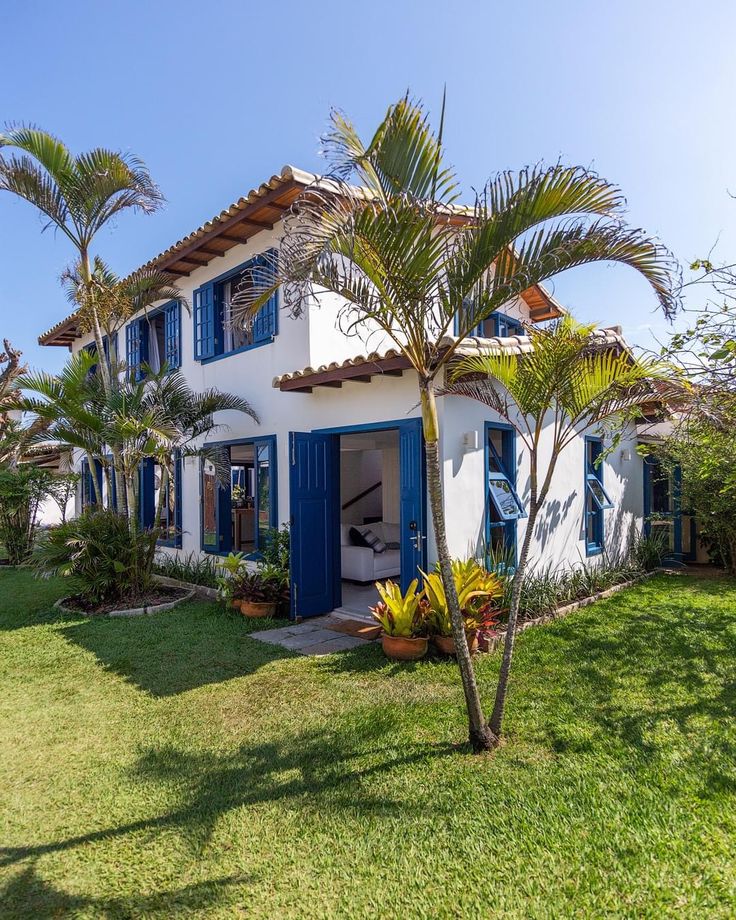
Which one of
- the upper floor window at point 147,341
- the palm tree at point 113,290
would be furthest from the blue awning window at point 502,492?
the upper floor window at point 147,341

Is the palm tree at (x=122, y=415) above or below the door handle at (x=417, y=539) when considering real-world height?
above

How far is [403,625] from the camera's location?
21.7ft

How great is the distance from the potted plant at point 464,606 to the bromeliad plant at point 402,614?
11 centimetres

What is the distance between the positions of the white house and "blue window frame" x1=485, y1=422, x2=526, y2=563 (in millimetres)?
28

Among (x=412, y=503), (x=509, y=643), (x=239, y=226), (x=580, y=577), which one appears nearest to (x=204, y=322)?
(x=239, y=226)

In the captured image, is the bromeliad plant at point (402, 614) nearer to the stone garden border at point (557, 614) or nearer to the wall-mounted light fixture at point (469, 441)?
the stone garden border at point (557, 614)

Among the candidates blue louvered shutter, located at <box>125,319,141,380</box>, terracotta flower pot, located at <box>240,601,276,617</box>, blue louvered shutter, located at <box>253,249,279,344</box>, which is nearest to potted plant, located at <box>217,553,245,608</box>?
terracotta flower pot, located at <box>240,601,276,617</box>

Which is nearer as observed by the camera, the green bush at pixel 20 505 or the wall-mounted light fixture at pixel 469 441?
the wall-mounted light fixture at pixel 469 441

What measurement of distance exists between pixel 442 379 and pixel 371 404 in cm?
130

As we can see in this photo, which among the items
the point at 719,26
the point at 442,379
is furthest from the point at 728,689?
the point at 719,26

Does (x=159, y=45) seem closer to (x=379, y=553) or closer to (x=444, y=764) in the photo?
(x=379, y=553)

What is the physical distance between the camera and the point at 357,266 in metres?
4.20

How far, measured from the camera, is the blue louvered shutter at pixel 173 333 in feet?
41.2

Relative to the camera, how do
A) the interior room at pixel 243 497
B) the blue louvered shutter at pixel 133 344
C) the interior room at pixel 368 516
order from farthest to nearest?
the interior room at pixel 243 497, the blue louvered shutter at pixel 133 344, the interior room at pixel 368 516
